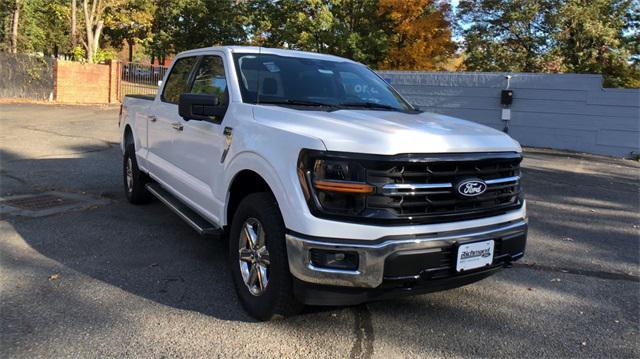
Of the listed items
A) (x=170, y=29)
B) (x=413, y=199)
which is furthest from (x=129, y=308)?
(x=170, y=29)

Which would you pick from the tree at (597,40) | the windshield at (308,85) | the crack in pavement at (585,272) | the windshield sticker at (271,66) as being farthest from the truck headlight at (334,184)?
the tree at (597,40)

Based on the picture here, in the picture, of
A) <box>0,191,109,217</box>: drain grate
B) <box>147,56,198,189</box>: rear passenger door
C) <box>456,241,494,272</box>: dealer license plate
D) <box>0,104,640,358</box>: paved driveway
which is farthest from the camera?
<box>0,191,109,217</box>: drain grate

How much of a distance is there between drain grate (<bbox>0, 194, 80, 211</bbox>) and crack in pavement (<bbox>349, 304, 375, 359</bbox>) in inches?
175

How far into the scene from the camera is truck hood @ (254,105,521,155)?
3.13 meters

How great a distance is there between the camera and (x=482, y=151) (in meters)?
3.45

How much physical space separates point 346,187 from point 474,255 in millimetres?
955

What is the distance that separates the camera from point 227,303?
3977mm

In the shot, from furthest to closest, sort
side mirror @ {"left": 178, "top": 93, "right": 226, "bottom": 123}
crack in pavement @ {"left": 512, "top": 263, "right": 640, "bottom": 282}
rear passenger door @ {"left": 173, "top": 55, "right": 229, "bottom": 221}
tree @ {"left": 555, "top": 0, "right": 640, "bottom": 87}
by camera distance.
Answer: tree @ {"left": 555, "top": 0, "right": 640, "bottom": 87} < crack in pavement @ {"left": 512, "top": 263, "right": 640, "bottom": 282} < rear passenger door @ {"left": 173, "top": 55, "right": 229, "bottom": 221} < side mirror @ {"left": 178, "top": 93, "right": 226, "bottom": 123}

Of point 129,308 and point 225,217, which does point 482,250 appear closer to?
point 225,217

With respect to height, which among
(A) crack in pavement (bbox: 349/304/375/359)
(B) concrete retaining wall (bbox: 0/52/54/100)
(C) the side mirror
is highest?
(B) concrete retaining wall (bbox: 0/52/54/100)

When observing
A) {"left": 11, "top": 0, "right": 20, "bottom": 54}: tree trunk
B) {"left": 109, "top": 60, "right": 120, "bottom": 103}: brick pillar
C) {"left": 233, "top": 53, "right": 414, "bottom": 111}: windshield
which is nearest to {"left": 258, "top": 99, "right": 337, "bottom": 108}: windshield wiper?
{"left": 233, "top": 53, "right": 414, "bottom": 111}: windshield

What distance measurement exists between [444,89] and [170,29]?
33024 mm

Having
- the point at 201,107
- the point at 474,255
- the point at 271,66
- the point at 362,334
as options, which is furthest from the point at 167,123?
the point at 474,255

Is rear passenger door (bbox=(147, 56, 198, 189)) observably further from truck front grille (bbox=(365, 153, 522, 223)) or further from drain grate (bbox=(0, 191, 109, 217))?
truck front grille (bbox=(365, 153, 522, 223))
